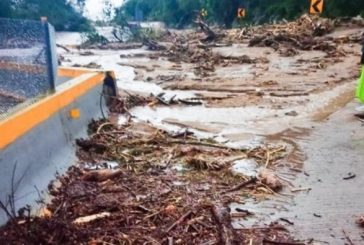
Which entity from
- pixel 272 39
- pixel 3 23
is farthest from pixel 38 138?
pixel 272 39

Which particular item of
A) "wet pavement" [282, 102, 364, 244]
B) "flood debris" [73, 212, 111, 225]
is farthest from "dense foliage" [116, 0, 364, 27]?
"flood debris" [73, 212, 111, 225]

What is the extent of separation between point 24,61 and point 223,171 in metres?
2.23

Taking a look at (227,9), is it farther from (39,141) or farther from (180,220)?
(180,220)

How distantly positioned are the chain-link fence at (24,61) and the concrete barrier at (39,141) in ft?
0.61

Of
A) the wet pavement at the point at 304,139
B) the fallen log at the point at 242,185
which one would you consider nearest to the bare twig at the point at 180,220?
the wet pavement at the point at 304,139

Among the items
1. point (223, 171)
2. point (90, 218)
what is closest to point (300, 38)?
point (223, 171)

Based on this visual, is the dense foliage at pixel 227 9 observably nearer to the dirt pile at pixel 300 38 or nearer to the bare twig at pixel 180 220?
the dirt pile at pixel 300 38

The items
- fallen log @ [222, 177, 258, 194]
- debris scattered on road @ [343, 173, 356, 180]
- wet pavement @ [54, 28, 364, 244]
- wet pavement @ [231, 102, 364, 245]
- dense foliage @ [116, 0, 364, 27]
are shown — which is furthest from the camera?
dense foliage @ [116, 0, 364, 27]

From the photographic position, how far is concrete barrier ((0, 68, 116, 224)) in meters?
3.45

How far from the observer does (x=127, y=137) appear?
5.91 m

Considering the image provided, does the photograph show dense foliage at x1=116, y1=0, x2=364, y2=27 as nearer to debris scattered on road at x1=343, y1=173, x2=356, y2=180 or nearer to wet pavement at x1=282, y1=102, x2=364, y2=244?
wet pavement at x1=282, y1=102, x2=364, y2=244

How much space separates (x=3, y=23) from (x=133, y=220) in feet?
7.09

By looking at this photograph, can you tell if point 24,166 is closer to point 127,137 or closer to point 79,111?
point 79,111

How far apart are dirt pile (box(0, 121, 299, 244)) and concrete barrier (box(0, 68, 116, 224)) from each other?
0.14 m
